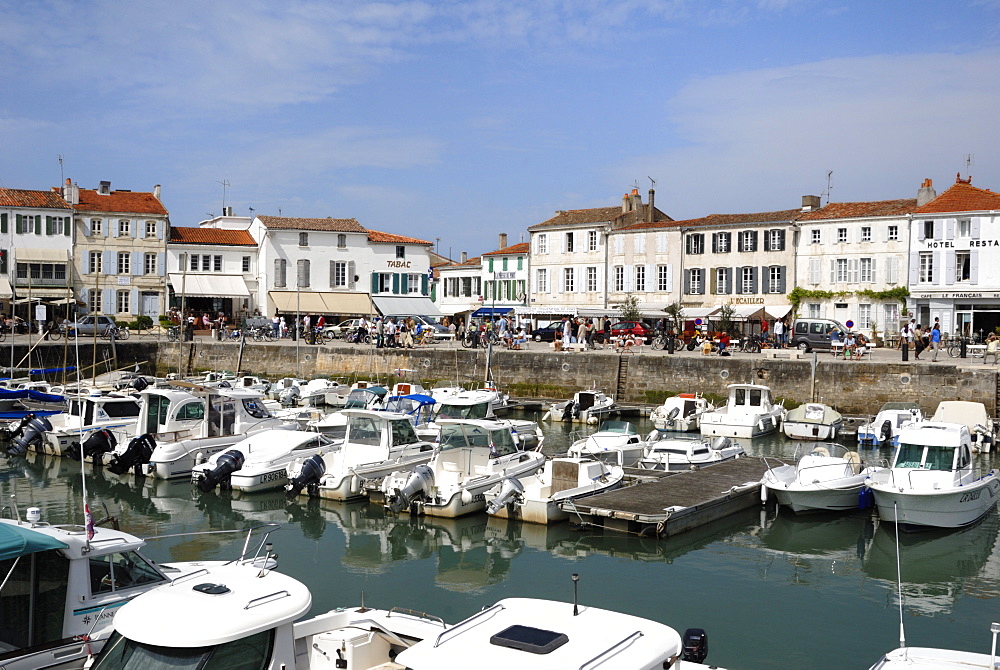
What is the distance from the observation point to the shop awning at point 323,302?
177ft

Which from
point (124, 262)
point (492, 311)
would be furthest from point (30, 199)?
point (492, 311)

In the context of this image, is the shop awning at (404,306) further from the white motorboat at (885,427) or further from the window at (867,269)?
the white motorboat at (885,427)

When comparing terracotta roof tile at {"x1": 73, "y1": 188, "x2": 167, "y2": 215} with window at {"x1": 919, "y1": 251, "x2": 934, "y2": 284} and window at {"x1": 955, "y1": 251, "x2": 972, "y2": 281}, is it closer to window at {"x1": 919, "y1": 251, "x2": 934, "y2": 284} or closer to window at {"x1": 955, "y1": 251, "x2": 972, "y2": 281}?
window at {"x1": 919, "y1": 251, "x2": 934, "y2": 284}

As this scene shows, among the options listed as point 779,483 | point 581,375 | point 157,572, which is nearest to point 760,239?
point 581,375

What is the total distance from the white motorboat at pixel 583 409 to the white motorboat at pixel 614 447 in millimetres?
7406

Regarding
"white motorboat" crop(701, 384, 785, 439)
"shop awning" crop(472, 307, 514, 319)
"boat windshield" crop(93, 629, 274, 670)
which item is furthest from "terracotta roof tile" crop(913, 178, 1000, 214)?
"boat windshield" crop(93, 629, 274, 670)

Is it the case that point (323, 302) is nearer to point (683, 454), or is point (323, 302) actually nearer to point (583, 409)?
point (583, 409)

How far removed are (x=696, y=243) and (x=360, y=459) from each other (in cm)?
3365

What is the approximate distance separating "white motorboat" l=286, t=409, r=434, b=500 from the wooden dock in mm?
4544

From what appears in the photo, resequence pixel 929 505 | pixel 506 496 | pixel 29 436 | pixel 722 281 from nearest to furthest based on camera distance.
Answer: pixel 929 505 → pixel 506 496 → pixel 29 436 → pixel 722 281

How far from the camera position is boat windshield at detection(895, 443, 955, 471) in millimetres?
18141

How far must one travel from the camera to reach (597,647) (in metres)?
6.15

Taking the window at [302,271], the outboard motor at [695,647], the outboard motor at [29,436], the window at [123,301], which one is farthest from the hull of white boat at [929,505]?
the window at [123,301]

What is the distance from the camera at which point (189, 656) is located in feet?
22.2
